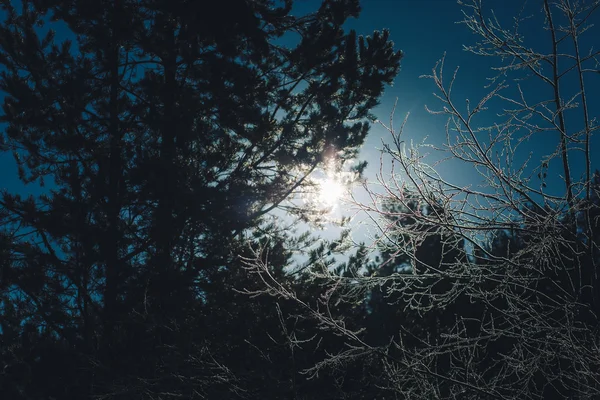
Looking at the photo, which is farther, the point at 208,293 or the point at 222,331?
the point at 208,293

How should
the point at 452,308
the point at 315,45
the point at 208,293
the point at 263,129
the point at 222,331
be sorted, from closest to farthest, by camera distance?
the point at 222,331 < the point at 208,293 < the point at 263,129 < the point at 315,45 < the point at 452,308

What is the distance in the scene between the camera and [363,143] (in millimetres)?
6215

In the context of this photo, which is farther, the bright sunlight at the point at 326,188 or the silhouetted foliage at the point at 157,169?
the bright sunlight at the point at 326,188

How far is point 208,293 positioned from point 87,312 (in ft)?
5.95

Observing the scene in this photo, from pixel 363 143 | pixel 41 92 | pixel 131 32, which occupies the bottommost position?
pixel 363 143

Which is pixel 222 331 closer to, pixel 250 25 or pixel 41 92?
pixel 41 92

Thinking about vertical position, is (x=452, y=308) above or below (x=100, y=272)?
below

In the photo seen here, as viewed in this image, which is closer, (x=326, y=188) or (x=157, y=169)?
(x=157, y=169)

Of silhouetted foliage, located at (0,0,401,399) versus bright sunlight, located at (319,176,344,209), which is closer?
silhouetted foliage, located at (0,0,401,399)

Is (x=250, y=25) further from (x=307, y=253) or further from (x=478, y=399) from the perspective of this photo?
(x=478, y=399)

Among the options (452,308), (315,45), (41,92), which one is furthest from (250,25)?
(452,308)

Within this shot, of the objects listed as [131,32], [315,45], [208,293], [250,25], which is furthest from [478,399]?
[131,32]

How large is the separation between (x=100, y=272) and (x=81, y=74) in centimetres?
293

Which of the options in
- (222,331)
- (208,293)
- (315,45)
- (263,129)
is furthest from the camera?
(315,45)
